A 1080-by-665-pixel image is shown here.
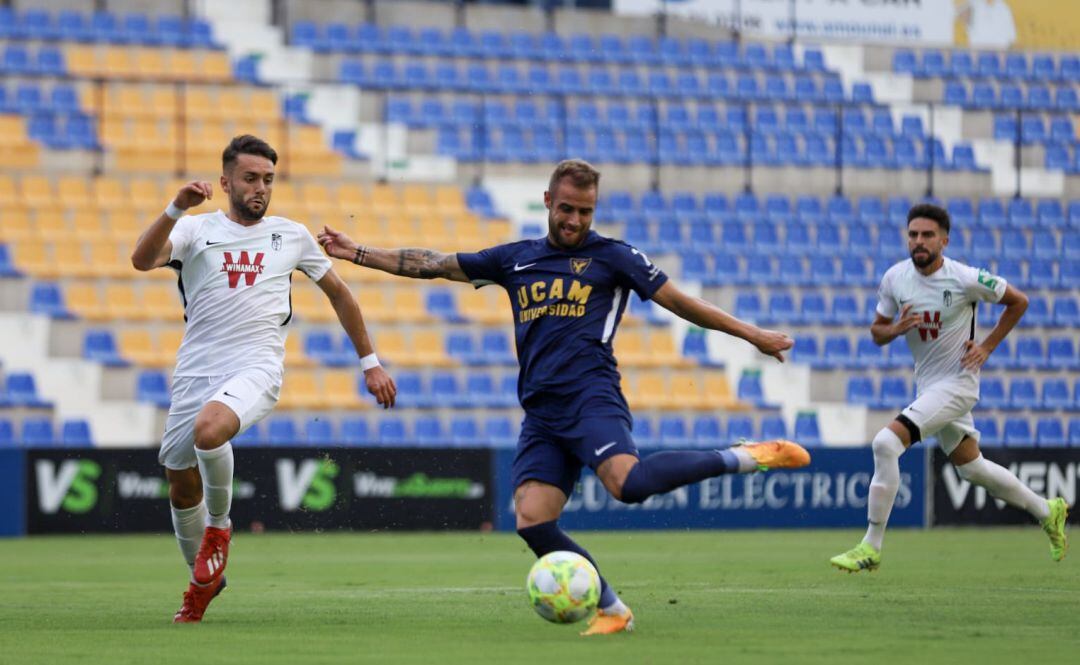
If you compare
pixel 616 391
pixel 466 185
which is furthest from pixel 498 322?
pixel 616 391

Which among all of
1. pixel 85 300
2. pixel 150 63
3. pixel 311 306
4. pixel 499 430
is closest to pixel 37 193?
pixel 85 300

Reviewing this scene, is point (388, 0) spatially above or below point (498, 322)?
above

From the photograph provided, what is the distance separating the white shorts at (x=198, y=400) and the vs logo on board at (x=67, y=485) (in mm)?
10106

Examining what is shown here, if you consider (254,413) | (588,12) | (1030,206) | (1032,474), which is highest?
(588,12)

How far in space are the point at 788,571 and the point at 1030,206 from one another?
17.5 m

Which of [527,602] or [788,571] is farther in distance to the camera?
[788,571]

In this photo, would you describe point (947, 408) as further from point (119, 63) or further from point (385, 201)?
point (119, 63)

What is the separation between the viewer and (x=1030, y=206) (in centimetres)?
2898

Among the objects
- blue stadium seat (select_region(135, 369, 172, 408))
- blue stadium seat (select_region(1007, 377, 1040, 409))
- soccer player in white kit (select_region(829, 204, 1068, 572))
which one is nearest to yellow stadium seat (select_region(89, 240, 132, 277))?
blue stadium seat (select_region(135, 369, 172, 408))

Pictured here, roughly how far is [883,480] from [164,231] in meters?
5.76

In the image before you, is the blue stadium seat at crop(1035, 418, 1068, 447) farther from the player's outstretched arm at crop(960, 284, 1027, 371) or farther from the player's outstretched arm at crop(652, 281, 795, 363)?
the player's outstretched arm at crop(652, 281, 795, 363)

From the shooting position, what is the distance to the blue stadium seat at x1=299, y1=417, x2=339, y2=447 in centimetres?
2198

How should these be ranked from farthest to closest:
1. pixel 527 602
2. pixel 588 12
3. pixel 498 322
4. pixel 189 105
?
pixel 588 12 < pixel 189 105 < pixel 498 322 < pixel 527 602

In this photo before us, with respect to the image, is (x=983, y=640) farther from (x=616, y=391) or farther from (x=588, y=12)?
(x=588, y=12)
